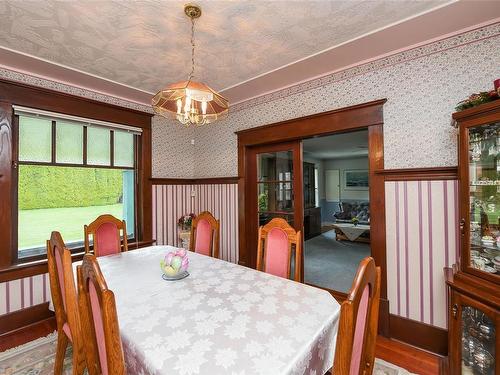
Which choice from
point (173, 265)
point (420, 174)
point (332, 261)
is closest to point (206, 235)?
point (173, 265)

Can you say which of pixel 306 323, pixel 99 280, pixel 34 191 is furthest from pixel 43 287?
pixel 306 323

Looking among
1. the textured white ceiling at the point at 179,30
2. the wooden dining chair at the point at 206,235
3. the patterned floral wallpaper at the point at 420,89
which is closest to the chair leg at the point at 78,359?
the wooden dining chair at the point at 206,235

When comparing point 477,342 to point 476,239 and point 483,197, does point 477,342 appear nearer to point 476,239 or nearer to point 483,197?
point 476,239

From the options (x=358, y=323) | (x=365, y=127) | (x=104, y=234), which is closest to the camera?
(x=358, y=323)

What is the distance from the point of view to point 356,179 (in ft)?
25.6

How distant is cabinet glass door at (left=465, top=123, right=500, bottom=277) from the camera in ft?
4.83

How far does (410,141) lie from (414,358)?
1.79 meters

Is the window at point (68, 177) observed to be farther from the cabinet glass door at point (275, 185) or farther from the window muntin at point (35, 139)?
the cabinet glass door at point (275, 185)

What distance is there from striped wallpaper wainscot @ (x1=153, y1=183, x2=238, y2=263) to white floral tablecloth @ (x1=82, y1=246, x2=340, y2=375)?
5.81 ft

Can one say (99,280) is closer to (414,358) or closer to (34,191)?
(414,358)

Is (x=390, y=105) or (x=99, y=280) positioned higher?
(x=390, y=105)

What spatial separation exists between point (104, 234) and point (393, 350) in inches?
115

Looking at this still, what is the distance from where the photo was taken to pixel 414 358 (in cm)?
187

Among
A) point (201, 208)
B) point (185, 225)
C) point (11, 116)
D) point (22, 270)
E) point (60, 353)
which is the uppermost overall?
point (11, 116)
